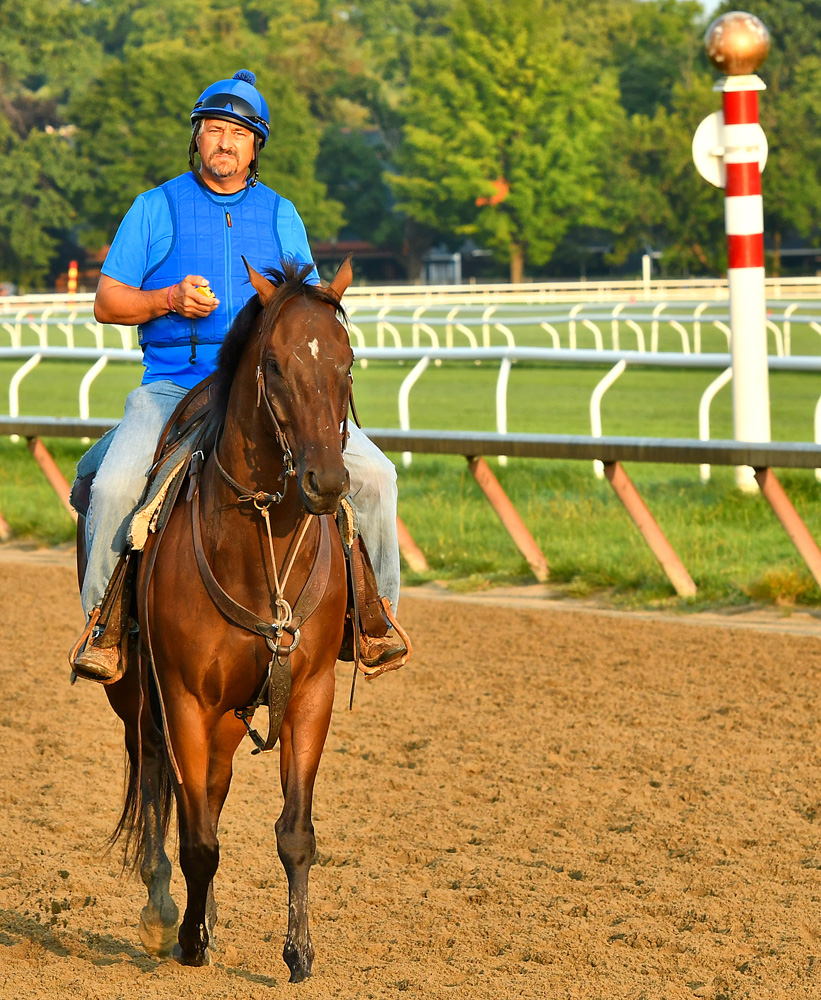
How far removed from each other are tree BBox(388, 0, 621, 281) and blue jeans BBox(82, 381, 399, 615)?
63.2m

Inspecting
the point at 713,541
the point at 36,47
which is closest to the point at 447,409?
Answer: the point at 713,541

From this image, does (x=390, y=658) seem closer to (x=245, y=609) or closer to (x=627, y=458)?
(x=245, y=609)

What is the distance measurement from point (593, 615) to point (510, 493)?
9.54 feet

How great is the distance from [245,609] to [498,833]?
164cm

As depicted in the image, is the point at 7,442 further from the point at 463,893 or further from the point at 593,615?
the point at 463,893

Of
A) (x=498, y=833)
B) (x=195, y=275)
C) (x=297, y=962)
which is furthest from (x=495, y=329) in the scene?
(x=297, y=962)

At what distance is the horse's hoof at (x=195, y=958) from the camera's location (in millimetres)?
4027

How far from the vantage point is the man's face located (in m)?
4.33

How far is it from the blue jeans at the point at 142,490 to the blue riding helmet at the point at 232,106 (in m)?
0.76

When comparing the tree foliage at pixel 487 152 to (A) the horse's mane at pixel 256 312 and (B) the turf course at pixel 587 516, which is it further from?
(A) the horse's mane at pixel 256 312

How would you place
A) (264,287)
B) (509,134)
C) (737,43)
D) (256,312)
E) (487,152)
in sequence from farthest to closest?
(509,134) → (487,152) → (737,43) → (256,312) → (264,287)

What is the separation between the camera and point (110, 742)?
624 centimetres

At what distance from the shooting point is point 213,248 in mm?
4340

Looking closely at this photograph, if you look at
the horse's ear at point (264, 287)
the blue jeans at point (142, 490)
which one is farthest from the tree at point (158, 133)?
the horse's ear at point (264, 287)
